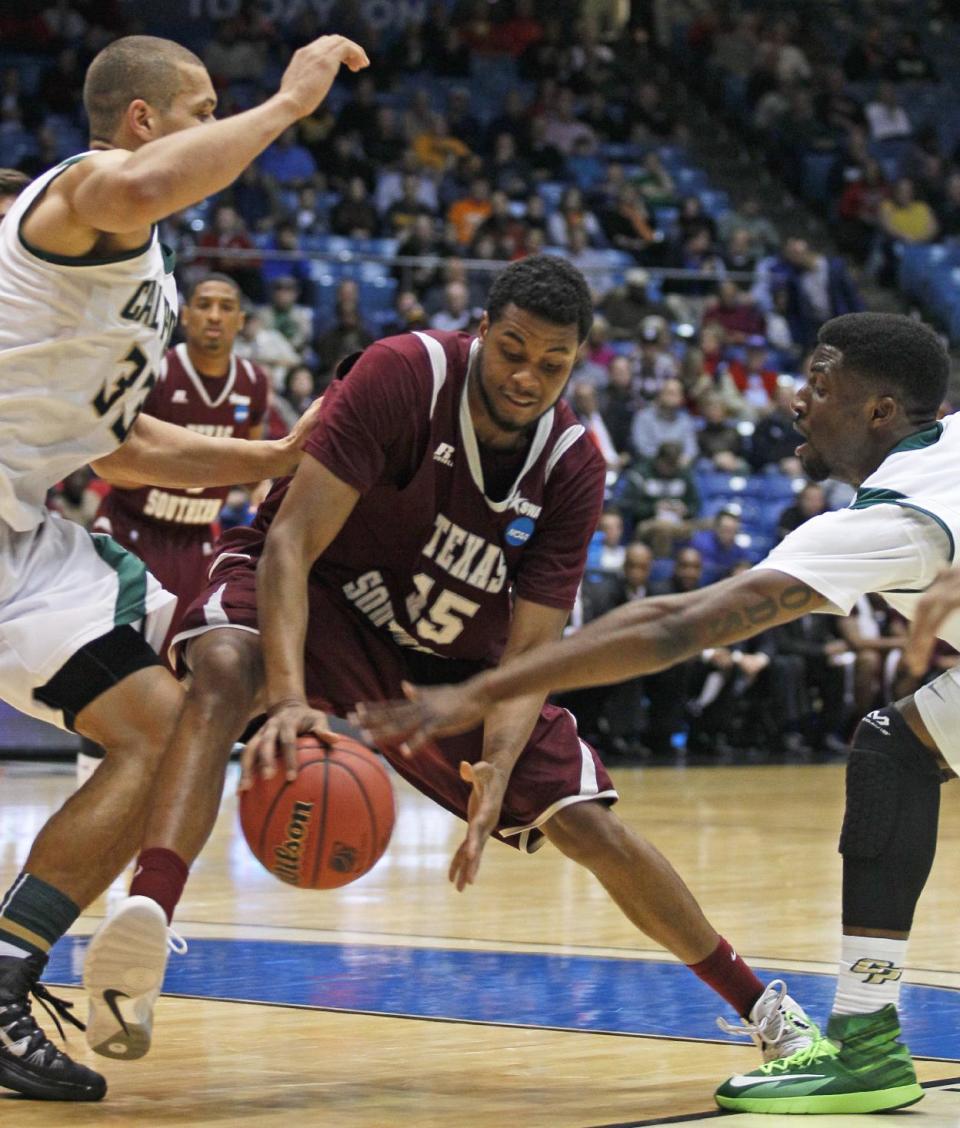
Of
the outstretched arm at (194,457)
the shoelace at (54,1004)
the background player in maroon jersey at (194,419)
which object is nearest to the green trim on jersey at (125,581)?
the outstretched arm at (194,457)

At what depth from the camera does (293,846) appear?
4.11m

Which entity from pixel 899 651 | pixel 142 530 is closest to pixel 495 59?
pixel 899 651

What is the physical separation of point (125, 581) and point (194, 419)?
4589mm

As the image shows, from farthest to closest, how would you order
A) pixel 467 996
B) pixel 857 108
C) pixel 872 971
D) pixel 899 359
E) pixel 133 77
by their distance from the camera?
1. pixel 857 108
2. pixel 467 996
3. pixel 133 77
4. pixel 899 359
5. pixel 872 971

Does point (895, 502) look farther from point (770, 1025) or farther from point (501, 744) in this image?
point (770, 1025)

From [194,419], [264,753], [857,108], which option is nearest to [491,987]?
[264,753]

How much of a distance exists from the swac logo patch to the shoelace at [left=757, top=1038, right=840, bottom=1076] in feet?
4.50

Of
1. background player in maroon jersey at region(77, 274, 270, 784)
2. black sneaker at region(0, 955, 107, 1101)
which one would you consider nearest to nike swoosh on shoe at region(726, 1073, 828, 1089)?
black sneaker at region(0, 955, 107, 1101)

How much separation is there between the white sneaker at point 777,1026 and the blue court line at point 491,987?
38cm

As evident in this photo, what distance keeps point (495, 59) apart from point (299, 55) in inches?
697

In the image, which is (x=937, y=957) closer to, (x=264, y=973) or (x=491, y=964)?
(x=491, y=964)

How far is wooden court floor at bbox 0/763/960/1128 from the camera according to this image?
13.3ft

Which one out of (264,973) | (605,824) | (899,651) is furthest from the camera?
(899,651)

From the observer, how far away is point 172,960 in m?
5.78
